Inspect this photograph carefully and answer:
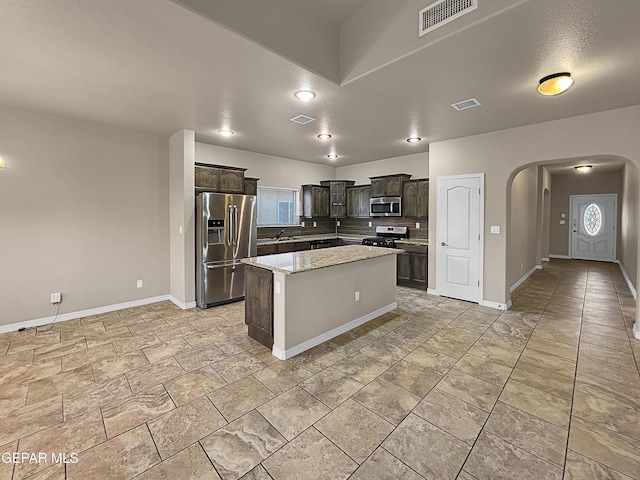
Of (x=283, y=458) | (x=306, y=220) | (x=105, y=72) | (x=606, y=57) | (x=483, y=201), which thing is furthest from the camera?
(x=306, y=220)

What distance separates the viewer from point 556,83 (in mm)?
2697

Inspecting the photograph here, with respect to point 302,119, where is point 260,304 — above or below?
below

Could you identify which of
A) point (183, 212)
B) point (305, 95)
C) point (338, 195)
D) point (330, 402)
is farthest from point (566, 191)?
point (183, 212)

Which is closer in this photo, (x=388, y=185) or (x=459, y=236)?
(x=459, y=236)

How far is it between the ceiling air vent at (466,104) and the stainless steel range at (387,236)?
3147 mm

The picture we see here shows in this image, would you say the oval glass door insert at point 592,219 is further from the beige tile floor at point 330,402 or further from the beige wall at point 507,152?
the beige tile floor at point 330,402

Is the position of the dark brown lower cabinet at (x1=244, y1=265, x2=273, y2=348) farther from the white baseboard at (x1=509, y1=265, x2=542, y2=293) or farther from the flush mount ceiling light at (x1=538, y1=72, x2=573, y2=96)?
the white baseboard at (x1=509, y1=265, x2=542, y2=293)

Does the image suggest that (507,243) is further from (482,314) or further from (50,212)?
(50,212)

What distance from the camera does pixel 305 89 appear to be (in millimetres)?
3047

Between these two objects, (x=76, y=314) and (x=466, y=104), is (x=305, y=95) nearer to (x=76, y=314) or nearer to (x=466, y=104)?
(x=466, y=104)

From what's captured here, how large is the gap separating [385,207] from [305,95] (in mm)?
3861

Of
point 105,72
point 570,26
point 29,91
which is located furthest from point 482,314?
point 29,91

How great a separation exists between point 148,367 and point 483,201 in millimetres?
5000

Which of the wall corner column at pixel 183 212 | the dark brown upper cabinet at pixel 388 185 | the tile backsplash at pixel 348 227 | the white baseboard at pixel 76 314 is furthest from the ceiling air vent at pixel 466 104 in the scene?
the white baseboard at pixel 76 314
